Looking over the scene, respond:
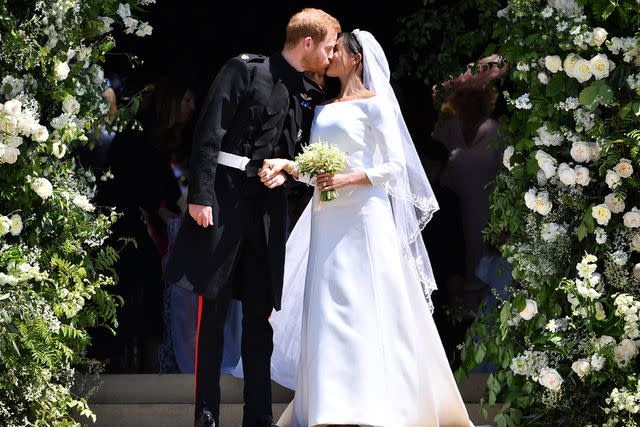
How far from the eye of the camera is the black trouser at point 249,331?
16.3 ft

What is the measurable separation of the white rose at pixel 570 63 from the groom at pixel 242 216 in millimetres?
1141

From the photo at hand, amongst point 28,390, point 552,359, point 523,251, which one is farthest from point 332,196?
point 28,390

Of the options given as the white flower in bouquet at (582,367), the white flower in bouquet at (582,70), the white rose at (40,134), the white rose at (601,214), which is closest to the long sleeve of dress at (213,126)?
the white rose at (40,134)

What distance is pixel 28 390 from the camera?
4980 mm

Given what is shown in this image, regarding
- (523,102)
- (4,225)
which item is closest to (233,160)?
(4,225)

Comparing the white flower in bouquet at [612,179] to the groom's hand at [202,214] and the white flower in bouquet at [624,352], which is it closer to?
the white flower in bouquet at [624,352]

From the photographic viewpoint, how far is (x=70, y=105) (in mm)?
5066

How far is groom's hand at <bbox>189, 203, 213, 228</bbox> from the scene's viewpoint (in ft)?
15.9

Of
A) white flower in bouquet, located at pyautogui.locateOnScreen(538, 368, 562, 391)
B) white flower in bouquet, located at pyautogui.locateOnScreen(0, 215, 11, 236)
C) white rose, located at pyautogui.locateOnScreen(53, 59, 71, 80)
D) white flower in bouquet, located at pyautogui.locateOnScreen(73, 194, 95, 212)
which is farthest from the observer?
white flower in bouquet, located at pyautogui.locateOnScreen(73, 194, 95, 212)

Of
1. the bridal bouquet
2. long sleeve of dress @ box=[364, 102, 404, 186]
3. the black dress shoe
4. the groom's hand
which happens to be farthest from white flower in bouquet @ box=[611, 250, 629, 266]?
the black dress shoe

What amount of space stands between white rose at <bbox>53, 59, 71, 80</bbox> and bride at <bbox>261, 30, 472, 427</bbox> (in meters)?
1.07

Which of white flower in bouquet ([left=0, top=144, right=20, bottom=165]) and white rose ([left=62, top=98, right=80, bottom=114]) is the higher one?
Answer: white rose ([left=62, top=98, right=80, bottom=114])

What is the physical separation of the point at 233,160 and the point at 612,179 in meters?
1.75

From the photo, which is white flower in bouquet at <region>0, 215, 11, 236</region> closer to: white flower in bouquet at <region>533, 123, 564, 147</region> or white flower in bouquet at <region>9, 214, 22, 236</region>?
white flower in bouquet at <region>9, 214, 22, 236</region>
